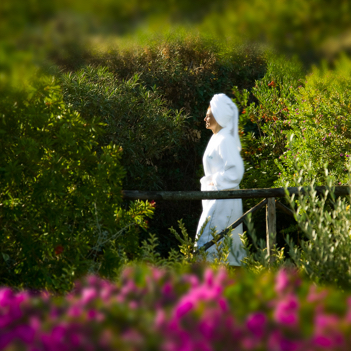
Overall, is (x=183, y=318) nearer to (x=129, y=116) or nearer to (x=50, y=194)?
(x=50, y=194)

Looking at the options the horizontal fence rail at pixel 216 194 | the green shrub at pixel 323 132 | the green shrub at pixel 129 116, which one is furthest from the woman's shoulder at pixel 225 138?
the green shrub at pixel 129 116

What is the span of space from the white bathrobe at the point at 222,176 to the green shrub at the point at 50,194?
1.48 meters

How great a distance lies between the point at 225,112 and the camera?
4500 millimetres

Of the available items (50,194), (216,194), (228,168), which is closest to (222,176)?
(228,168)

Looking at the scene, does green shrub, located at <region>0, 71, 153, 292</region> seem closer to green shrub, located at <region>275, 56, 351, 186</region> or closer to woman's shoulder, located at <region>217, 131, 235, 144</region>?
woman's shoulder, located at <region>217, 131, 235, 144</region>

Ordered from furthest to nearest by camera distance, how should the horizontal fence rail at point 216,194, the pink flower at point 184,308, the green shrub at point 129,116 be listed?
the green shrub at point 129,116 < the horizontal fence rail at point 216,194 < the pink flower at point 184,308

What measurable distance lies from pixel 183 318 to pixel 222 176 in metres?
3.29

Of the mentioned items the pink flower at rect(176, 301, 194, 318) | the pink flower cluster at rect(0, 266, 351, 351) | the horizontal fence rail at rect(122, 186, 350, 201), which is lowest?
the horizontal fence rail at rect(122, 186, 350, 201)

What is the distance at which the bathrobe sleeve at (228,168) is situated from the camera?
4371 millimetres

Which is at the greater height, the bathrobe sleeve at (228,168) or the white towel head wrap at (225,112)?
the white towel head wrap at (225,112)

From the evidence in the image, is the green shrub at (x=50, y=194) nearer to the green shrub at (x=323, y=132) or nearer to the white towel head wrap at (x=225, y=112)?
the white towel head wrap at (x=225, y=112)

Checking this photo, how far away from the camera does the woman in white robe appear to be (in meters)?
4.39

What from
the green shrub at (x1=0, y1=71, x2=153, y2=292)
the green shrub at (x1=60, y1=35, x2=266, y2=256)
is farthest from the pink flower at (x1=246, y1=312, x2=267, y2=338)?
the green shrub at (x1=60, y1=35, x2=266, y2=256)

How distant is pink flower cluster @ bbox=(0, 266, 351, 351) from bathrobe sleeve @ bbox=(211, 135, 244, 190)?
2996 mm
